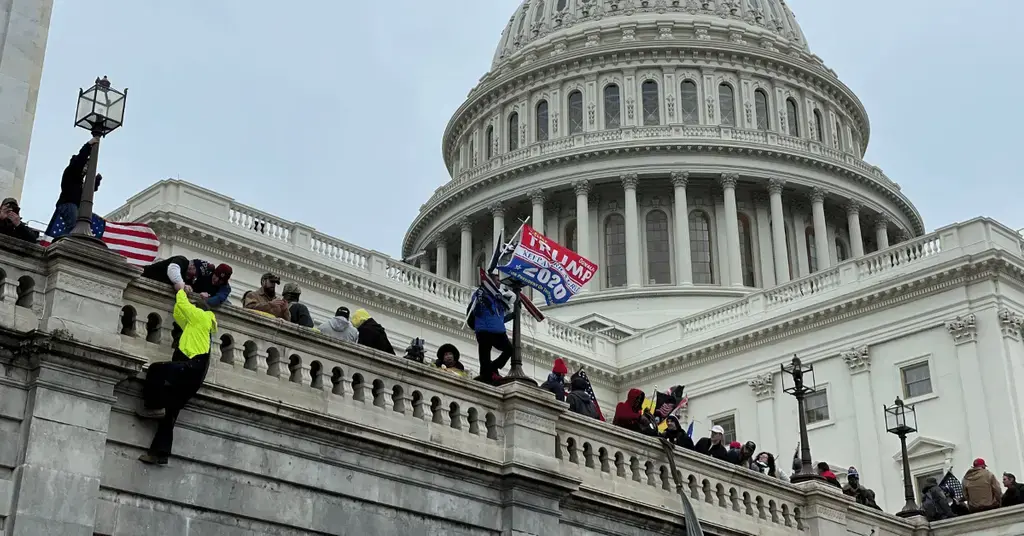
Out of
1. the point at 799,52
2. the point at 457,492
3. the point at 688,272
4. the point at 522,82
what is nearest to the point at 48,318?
the point at 457,492

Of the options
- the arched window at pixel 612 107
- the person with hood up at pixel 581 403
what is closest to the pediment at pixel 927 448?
the person with hood up at pixel 581 403

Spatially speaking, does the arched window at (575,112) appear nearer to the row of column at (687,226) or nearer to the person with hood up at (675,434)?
the row of column at (687,226)

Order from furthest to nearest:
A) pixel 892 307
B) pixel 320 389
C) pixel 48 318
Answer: pixel 892 307 < pixel 320 389 < pixel 48 318

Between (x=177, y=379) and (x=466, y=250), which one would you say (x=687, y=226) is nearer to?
(x=466, y=250)

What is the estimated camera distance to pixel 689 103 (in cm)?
7731

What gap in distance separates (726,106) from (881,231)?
11.6 metres

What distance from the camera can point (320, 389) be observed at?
610 inches

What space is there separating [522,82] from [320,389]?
6747 cm

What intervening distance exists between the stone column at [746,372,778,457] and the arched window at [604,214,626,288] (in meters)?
21.4

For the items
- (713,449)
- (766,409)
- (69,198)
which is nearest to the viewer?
(69,198)

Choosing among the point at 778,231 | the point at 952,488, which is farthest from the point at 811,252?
the point at 952,488

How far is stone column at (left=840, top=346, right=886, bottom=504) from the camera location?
4469cm

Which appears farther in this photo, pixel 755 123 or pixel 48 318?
pixel 755 123

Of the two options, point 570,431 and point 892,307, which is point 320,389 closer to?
point 570,431
